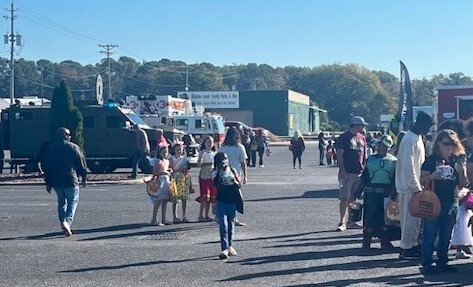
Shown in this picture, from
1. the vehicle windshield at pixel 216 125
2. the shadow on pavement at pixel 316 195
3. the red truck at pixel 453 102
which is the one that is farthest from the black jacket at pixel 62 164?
the vehicle windshield at pixel 216 125

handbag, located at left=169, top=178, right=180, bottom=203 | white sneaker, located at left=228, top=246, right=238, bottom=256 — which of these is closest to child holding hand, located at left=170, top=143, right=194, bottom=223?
handbag, located at left=169, top=178, right=180, bottom=203

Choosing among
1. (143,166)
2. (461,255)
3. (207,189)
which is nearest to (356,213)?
(461,255)

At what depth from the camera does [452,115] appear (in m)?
26.0

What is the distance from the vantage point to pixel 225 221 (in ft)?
41.7

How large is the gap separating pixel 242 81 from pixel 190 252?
14332 cm

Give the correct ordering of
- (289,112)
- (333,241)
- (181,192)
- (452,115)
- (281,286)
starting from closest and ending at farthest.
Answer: (281,286) → (333,241) → (181,192) → (452,115) → (289,112)

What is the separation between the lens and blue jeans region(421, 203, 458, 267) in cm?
1108

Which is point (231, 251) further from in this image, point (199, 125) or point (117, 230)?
point (199, 125)

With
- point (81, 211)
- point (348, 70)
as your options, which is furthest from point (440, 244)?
point (348, 70)

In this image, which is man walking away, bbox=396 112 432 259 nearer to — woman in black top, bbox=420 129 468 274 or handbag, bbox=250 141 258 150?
woman in black top, bbox=420 129 468 274

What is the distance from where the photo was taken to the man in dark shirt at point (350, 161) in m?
15.2

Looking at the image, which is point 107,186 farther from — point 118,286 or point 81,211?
point 118,286

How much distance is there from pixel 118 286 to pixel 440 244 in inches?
153

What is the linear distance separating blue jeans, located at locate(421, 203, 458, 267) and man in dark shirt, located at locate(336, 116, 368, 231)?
3877mm
